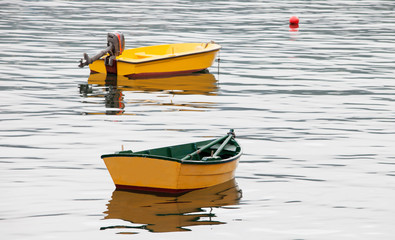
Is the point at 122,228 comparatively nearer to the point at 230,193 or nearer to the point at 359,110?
the point at 230,193

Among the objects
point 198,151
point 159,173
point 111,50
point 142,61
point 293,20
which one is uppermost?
point 111,50

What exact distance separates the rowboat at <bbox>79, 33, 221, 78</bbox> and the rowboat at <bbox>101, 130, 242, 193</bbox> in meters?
14.1

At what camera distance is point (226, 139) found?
591 inches

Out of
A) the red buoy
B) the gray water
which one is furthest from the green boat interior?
the red buoy

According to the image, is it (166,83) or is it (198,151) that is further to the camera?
(166,83)

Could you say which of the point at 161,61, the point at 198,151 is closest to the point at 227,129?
the point at 198,151

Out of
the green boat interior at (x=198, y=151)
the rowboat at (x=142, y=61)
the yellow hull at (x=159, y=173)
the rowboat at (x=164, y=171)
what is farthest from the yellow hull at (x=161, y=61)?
the yellow hull at (x=159, y=173)

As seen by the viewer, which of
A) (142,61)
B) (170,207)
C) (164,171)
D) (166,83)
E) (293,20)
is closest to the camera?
(170,207)

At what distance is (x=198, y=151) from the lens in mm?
14070

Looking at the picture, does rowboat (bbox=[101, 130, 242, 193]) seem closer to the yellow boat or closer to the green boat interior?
the green boat interior

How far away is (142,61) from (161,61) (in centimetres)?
88

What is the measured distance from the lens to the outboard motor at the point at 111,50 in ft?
90.9

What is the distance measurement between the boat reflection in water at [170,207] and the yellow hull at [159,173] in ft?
0.52

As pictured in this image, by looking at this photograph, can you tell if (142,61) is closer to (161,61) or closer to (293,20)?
(161,61)
